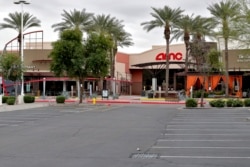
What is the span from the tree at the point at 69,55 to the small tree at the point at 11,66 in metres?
3.42

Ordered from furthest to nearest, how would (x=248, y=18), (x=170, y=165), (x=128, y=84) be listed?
(x=128, y=84) → (x=248, y=18) → (x=170, y=165)

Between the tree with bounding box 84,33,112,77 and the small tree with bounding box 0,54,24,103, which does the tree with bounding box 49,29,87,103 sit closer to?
the tree with bounding box 84,33,112,77

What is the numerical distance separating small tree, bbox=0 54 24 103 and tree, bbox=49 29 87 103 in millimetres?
3420

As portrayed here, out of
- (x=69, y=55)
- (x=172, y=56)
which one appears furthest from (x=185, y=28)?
(x=69, y=55)

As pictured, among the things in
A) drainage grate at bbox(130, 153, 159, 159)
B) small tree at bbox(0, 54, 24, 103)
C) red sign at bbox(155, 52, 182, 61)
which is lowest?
drainage grate at bbox(130, 153, 159, 159)

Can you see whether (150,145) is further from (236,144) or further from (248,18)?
(248,18)

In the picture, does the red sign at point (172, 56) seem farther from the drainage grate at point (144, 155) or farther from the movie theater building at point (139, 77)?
the drainage grate at point (144, 155)

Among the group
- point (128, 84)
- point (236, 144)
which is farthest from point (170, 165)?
point (128, 84)

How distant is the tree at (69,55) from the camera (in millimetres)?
Result: 44062

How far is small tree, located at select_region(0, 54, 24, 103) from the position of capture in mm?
45469

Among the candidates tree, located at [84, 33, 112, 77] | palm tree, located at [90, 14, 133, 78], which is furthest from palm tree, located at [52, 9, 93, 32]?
tree, located at [84, 33, 112, 77]

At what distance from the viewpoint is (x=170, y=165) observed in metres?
10.7

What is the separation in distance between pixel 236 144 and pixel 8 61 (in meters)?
34.2

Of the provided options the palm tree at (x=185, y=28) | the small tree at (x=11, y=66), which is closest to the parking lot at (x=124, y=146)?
the small tree at (x=11, y=66)
